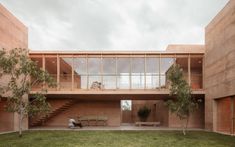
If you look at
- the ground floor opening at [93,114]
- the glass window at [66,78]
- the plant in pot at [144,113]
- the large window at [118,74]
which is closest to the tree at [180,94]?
the large window at [118,74]

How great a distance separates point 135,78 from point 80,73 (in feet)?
12.8

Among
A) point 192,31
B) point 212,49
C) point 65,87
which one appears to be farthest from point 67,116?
point 192,31

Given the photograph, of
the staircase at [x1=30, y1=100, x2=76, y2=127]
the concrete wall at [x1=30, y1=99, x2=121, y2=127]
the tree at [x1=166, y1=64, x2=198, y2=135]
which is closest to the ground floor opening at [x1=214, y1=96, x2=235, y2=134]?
the tree at [x1=166, y1=64, x2=198, y2=135]

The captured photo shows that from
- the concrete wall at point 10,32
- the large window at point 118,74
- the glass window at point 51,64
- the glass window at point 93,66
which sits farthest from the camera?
the glass window at point 51,64

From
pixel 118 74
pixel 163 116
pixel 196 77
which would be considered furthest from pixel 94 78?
pixel 196 77

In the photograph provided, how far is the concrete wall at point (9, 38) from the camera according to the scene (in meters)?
13.1

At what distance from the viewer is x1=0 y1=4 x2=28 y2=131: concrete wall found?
43.1 feet

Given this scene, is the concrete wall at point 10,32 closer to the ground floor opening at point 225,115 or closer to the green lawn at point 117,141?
the green lawn at point 117,141

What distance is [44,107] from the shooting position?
11938 millimetres

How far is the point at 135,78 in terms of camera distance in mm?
16359

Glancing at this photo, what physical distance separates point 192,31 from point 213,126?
1657 centimetres

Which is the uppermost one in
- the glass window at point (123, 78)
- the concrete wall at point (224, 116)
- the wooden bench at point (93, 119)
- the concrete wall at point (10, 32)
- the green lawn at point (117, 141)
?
the concrete wall at point (10, 32)

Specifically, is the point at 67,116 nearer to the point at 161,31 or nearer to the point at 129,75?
the point at 129,75

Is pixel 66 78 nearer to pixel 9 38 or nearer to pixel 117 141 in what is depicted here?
pixel 9 38
